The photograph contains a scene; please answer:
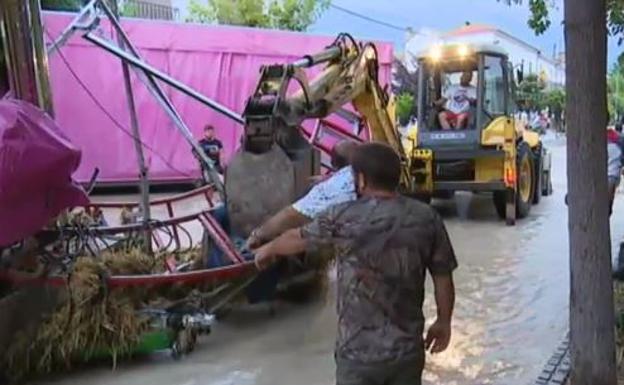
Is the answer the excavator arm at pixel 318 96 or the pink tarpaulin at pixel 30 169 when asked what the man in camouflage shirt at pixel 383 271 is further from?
the excavator arm at pixel 318 96

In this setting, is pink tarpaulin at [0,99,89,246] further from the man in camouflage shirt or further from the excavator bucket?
the man in camouflage shirt

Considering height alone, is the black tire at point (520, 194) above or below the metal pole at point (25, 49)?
below

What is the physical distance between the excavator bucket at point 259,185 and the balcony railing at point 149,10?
17.6m

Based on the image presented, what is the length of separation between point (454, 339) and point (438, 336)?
3302mm

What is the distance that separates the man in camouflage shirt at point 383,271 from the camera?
2.94m

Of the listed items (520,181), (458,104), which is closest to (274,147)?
(458,104)

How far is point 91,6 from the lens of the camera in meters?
7.45

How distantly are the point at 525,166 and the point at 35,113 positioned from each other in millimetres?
8924

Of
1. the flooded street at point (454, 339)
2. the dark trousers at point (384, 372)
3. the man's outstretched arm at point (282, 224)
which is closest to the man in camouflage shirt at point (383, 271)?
the dark trousers at point (384, 372)

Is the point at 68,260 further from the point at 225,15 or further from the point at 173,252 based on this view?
the point at 225,15

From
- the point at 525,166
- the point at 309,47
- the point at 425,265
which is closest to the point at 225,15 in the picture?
the point at 309,47

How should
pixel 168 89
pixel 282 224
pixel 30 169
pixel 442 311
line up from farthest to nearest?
pixel 168 89
pixel 30 169
pixel 282 224
pixel 442 311

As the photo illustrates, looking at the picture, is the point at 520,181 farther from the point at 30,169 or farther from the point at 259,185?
the point at 30,169

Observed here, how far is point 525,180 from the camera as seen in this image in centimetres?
1278
